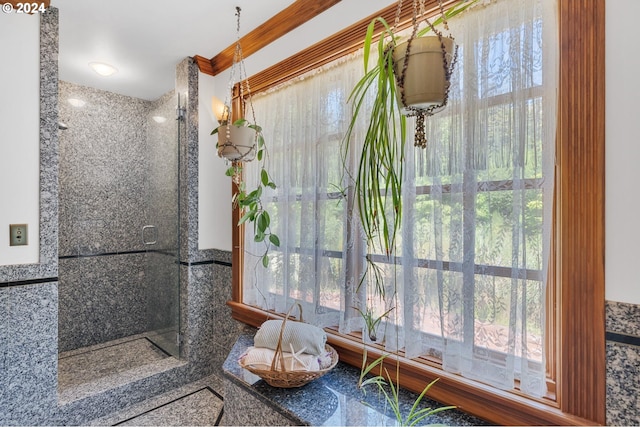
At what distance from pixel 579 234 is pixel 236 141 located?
1.47m

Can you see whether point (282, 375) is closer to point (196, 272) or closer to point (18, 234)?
point (196, 272)

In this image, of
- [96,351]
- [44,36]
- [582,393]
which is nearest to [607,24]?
[582,393]

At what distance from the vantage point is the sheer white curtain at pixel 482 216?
1001 millimetres

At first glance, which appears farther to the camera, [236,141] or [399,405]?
[236,141]

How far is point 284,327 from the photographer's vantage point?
1420 mm

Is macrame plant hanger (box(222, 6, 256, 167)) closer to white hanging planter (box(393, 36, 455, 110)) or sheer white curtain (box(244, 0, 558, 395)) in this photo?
sheer white curtain (box(244, 0, 558, 395))

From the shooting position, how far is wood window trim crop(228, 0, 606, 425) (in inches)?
34.9

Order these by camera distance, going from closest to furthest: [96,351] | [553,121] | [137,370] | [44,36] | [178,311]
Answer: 1. [553,121]
2. [44,36]
3. [137,370]
4. [178,311]
5. [96,351]

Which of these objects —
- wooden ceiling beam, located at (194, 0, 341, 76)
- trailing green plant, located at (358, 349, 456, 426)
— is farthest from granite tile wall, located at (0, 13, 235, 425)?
trailing green plant, located at (358, 349, 456, 426)

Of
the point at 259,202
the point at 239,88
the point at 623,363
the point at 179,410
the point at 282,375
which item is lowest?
the point at 179,410

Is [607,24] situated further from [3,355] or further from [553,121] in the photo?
[3,355]

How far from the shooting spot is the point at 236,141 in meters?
1.63

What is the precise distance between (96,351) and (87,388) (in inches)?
33.2

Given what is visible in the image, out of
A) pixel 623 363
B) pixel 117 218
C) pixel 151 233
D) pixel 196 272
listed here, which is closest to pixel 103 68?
pixel 117 218
